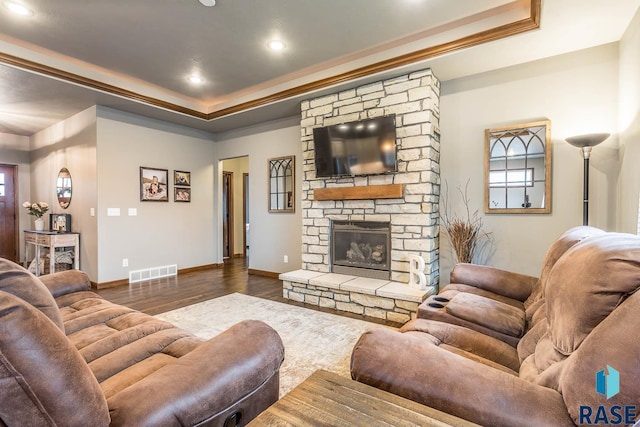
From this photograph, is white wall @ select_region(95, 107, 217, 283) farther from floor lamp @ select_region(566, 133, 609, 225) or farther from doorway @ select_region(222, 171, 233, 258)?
floor lamp @ select_region(566, 133, 609, 225)

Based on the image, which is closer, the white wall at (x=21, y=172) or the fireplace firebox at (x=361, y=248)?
the fireplace firebox at (x=361, y=248)

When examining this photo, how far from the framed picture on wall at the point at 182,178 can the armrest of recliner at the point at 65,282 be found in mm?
3470

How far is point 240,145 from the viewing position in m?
5.88

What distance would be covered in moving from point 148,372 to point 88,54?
154 inches

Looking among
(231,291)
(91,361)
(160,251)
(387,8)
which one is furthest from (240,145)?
(91,361)

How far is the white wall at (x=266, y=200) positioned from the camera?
514 cm

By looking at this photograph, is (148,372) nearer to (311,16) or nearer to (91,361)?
(91,361)

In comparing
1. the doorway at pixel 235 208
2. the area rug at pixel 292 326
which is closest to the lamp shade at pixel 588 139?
the area rug at pixel 292 326

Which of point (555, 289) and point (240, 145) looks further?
point (240, 145)

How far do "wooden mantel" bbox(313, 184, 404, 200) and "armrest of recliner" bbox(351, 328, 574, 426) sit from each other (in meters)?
2.57

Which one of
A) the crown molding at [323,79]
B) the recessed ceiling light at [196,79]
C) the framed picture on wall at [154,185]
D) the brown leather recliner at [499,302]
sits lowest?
the brown leather recliner at [499,302]

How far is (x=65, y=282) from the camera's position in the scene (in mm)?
2250

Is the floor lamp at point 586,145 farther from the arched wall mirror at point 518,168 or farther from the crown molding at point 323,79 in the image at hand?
the crown molding at point 323,79

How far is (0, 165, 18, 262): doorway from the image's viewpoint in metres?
6.38
